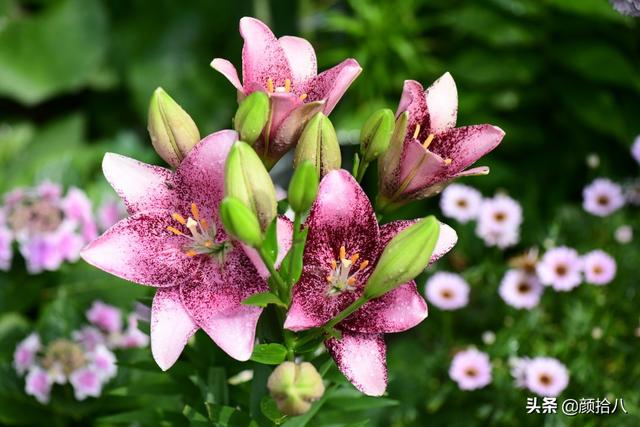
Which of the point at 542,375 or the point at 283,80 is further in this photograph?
the point at 542,375

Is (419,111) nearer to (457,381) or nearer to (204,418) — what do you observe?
(204,418)

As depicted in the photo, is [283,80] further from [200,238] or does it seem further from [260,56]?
[200,238]

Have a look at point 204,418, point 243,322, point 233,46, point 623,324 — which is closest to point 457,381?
point 623,324

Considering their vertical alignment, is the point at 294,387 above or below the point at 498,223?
above

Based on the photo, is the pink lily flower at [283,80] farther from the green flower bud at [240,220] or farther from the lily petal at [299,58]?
the green flower bud at [240,220]

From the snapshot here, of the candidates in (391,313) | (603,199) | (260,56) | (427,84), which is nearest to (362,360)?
(391,313)

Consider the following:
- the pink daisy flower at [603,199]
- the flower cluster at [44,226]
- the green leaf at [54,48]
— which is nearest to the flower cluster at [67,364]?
the flower cluster at [44,226]

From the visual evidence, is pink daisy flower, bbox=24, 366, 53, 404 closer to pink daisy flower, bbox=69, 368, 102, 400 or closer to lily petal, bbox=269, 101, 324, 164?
pink daisy flower, bbox=69, 368, 102, 400
